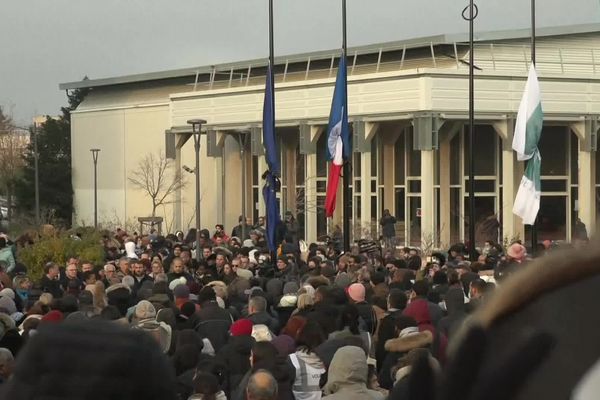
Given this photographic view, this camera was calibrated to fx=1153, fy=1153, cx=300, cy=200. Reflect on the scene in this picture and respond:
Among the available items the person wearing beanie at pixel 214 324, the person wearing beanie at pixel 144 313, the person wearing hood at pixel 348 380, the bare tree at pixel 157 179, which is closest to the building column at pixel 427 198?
the bare tree at pixel 157 179

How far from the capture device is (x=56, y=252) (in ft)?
78.9

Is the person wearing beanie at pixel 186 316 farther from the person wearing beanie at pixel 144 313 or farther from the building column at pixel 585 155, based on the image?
the building column at pixel 585 155

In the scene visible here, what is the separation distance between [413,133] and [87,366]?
39.6m

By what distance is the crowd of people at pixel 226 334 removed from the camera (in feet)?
5.41

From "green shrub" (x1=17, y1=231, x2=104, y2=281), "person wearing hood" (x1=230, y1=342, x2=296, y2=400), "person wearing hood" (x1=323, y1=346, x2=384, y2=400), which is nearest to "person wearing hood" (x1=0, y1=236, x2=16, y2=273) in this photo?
"green shrub" (x1=17, y1=231, x2=104, y2=281)

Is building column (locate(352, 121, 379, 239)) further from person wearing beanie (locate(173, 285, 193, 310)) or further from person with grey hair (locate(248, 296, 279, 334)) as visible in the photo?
person with grey hair (locate(248, 296, 279, 334))

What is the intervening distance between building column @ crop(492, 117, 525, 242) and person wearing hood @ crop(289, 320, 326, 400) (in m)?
31.4

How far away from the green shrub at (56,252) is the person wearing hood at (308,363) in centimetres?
1490

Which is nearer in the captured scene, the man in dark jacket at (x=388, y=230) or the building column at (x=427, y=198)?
the man in dark jacket at (x=388, y=230)

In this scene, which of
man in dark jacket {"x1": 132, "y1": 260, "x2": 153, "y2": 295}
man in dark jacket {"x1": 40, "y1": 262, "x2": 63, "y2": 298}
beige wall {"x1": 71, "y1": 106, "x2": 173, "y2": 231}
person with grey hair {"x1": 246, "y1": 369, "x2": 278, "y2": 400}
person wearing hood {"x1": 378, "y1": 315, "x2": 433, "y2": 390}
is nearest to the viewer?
person with grey hair {"x1": 246, "y1": 369, "x2": 278, "y2": 400}

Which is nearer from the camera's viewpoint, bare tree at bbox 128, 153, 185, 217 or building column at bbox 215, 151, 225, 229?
building column at bbox 215, 151, 225, 229

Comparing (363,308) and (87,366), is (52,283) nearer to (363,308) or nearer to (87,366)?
(363,308)

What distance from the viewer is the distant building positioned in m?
39.6

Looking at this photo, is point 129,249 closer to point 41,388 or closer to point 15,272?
point 15,272
